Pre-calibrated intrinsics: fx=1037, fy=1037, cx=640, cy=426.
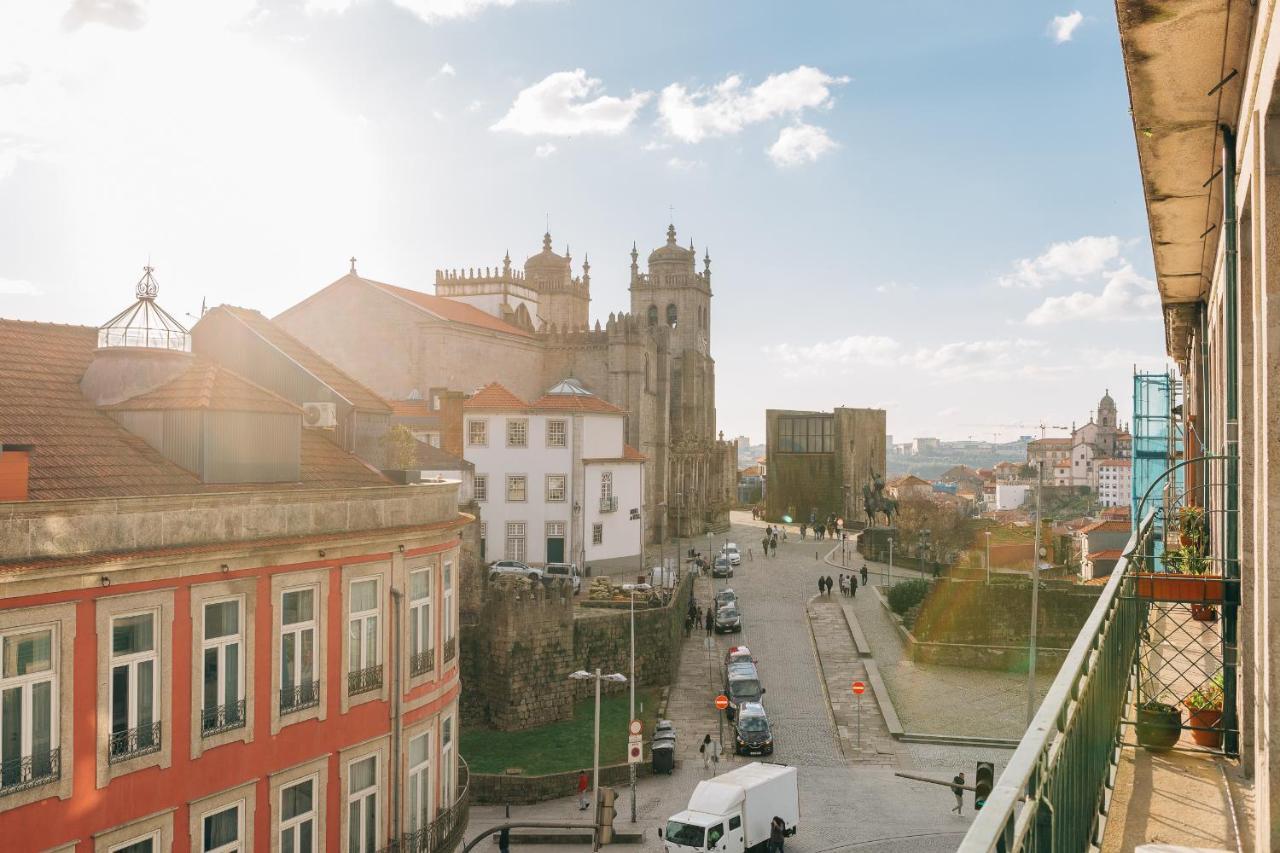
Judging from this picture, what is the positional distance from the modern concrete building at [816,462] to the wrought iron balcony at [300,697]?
3180 inches

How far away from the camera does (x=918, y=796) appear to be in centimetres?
2752

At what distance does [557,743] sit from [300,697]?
1975 centimetres

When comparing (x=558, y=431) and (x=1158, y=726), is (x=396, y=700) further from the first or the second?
(x=558, y=431)

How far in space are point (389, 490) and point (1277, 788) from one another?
576 inches

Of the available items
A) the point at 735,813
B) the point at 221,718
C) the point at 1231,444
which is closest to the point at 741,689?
the point at 735,813

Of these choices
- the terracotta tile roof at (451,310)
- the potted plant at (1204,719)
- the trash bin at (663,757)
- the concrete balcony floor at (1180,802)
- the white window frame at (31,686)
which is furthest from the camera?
the terracotta tile roof at (451,310)

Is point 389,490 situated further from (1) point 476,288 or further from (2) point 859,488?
(2) point 859,488

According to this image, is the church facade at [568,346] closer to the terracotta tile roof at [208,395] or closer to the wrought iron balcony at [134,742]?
the terracotta tile roof at [208,395]

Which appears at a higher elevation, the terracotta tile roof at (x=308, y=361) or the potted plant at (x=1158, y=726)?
the terracotta tile roof at (x=308, y=361)

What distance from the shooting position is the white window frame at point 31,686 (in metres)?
11.7

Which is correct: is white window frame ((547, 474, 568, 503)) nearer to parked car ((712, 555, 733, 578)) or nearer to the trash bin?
parked car ((712, 555, 733, 578))

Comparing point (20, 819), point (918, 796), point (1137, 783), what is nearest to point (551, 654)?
point (918, 796)

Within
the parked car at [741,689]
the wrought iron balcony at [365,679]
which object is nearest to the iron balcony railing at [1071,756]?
the wrought iron balcony at [365,679]

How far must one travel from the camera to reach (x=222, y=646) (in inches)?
570
